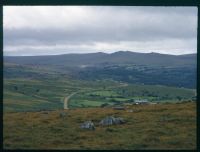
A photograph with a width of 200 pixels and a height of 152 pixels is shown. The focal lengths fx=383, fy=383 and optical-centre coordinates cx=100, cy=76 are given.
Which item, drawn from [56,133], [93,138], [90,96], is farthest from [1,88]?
[90,96]

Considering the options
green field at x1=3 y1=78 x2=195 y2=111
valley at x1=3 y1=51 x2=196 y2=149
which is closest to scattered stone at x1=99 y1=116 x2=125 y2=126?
valley at x1=3 y1=51 x2=196 y2=149

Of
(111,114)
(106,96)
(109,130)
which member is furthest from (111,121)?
(106,96)

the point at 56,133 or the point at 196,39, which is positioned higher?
the point at 196,39

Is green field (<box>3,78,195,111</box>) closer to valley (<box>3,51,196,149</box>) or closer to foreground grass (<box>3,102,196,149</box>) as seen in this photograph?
valley (<box>3,51,196,149</box>)

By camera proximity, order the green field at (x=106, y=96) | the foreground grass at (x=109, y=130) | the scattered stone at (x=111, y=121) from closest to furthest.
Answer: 1. the foreground grass at (x=109, y=130)
2. the scattered stone at (x=111, y=121)
3. the green field at (x=106, y=96)

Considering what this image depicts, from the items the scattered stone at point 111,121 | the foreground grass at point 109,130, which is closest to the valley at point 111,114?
the foreground grass at point 109,130

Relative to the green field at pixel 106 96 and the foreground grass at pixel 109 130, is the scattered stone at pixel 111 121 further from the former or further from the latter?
the green field at pixel 106 96

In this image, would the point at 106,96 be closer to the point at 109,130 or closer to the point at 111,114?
the point at 111,114

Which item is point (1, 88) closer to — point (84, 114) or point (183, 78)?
point (84, 114)

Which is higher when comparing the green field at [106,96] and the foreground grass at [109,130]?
the green field at [106,96]
